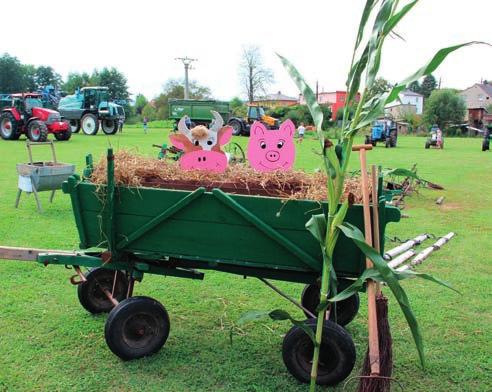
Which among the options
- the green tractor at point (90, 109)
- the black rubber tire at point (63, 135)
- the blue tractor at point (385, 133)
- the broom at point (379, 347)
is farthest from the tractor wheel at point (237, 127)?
the broom at point (379, 347)

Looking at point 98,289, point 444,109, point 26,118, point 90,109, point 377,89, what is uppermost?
point 444,109

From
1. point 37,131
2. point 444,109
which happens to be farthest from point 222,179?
point 444,109

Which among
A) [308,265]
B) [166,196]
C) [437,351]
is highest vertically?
[166,196]

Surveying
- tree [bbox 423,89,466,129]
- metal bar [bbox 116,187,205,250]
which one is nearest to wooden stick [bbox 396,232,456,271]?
metal bar [bbox 116,187,205,250]

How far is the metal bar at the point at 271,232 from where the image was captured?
3129 mm

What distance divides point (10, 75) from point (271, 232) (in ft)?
235

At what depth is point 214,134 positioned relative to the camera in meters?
3.98

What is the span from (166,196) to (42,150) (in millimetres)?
16723

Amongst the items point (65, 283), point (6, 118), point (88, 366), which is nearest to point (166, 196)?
point (88, 366)

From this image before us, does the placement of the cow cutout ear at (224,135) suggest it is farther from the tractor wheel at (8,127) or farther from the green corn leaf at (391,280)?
the tractor wheel at (8,127)

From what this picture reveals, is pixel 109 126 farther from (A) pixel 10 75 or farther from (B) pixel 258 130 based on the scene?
(A) pixel 10 75

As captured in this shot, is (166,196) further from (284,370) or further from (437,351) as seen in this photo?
(437,351)

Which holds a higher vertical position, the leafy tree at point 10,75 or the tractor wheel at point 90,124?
the leafy tree at point 10,75

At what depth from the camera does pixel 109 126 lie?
29.9m
